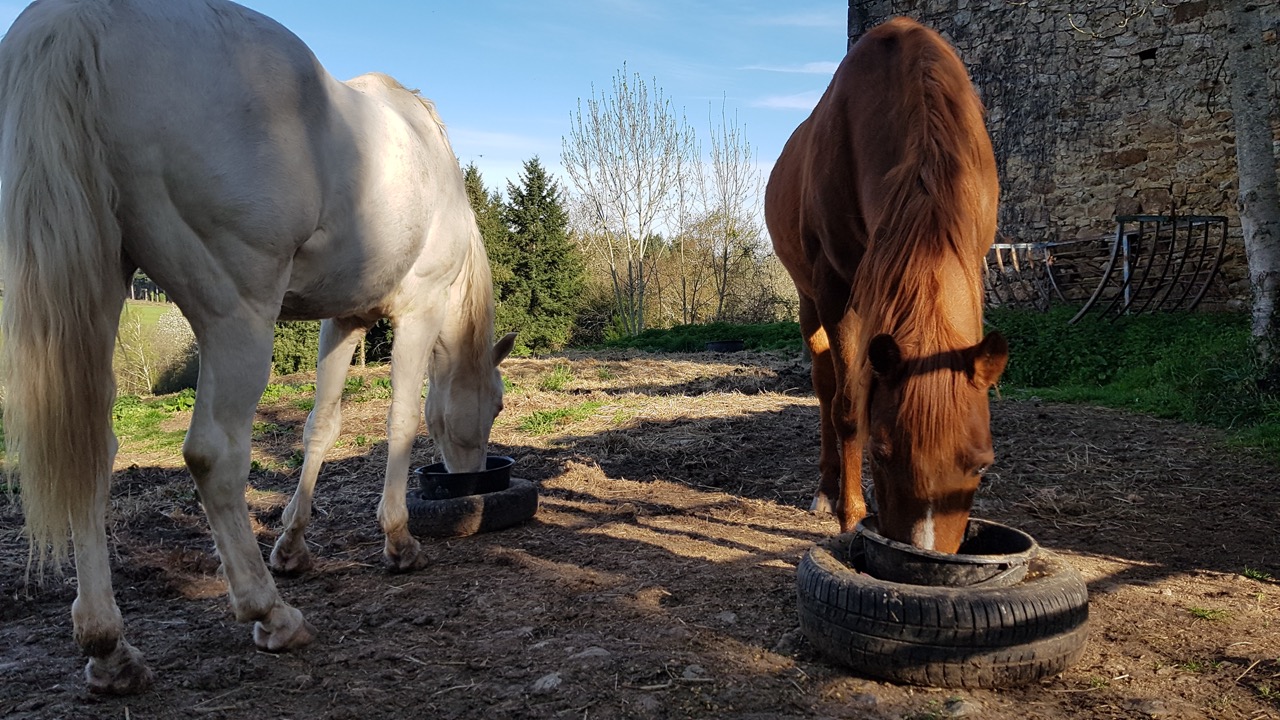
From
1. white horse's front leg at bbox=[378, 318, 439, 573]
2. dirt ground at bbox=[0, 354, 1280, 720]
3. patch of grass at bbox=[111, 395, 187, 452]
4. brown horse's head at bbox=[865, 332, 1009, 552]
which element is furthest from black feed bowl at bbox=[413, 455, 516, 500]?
patch of grass at bbox=[111, 395, 187, 452]

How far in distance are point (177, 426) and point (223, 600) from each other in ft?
20.2

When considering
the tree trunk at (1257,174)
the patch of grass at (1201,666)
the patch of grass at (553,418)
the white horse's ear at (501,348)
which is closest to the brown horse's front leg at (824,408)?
the white horse's ear at (501,348)

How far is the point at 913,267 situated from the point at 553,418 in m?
5.30

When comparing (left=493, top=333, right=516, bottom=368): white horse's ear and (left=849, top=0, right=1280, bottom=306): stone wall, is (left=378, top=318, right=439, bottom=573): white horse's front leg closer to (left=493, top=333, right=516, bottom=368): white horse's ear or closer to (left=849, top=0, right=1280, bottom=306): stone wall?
(left=493, top=333, right=516, bottom=368): white horse's ear

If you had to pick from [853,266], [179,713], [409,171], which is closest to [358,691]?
[179,713]

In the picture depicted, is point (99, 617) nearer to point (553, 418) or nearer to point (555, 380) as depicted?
point (553, 418)

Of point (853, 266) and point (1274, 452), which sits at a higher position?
point (853, 266)

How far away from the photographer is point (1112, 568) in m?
3.21

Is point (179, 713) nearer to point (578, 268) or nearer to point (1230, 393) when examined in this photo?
point (1230, 393)

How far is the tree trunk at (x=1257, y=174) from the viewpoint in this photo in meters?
6.20

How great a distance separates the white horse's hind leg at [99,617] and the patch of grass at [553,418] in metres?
4.60

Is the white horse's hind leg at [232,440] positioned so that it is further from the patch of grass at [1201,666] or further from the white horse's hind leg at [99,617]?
the patch of grass at [1201,666]

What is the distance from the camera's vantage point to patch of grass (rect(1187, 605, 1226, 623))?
2639mm

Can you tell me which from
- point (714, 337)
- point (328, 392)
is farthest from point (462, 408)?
point (714, 337)
